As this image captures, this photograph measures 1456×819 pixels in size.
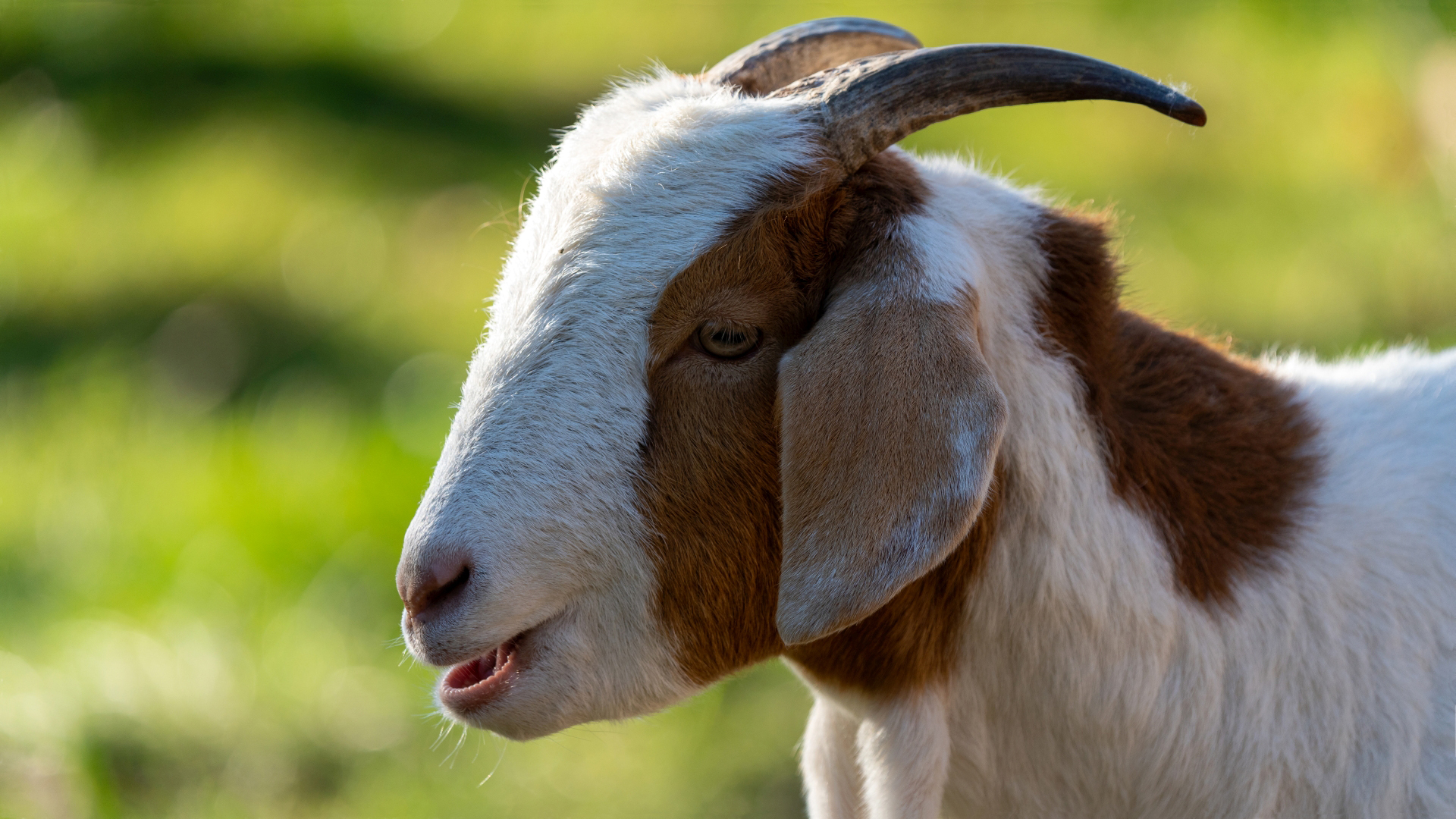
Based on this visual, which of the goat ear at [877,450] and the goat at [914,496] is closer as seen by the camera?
the goat ear at [877,450]

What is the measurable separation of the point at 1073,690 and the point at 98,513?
531 centimetres

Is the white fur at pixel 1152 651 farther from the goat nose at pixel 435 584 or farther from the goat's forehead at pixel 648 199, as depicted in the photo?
the goat nose at pixel 435 584

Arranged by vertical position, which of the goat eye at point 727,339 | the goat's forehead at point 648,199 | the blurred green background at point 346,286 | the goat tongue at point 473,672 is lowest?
the blurred green background at point 346,286

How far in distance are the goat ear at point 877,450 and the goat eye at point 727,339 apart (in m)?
0.11

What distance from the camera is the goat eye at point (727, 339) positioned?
85.7 inches

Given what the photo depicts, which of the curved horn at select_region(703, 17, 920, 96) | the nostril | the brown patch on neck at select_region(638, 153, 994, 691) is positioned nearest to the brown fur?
the brown patch on neck at select_region(638, 153, 994, 691)

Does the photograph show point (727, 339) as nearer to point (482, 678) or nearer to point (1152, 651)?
point (482, 678)

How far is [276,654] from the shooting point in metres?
5.02

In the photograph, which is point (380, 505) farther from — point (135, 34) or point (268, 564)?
point (135, 34)

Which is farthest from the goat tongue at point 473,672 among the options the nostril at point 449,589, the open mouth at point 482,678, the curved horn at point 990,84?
the curved horn at point 990,84

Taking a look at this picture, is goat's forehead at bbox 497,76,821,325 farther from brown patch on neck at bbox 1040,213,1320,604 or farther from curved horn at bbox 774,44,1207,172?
brown patch on neck at bbox 1040,213,1320,604

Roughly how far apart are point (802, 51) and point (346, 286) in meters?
6.32

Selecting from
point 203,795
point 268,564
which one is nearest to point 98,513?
point 268,564

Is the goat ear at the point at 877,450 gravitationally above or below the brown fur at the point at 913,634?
above
